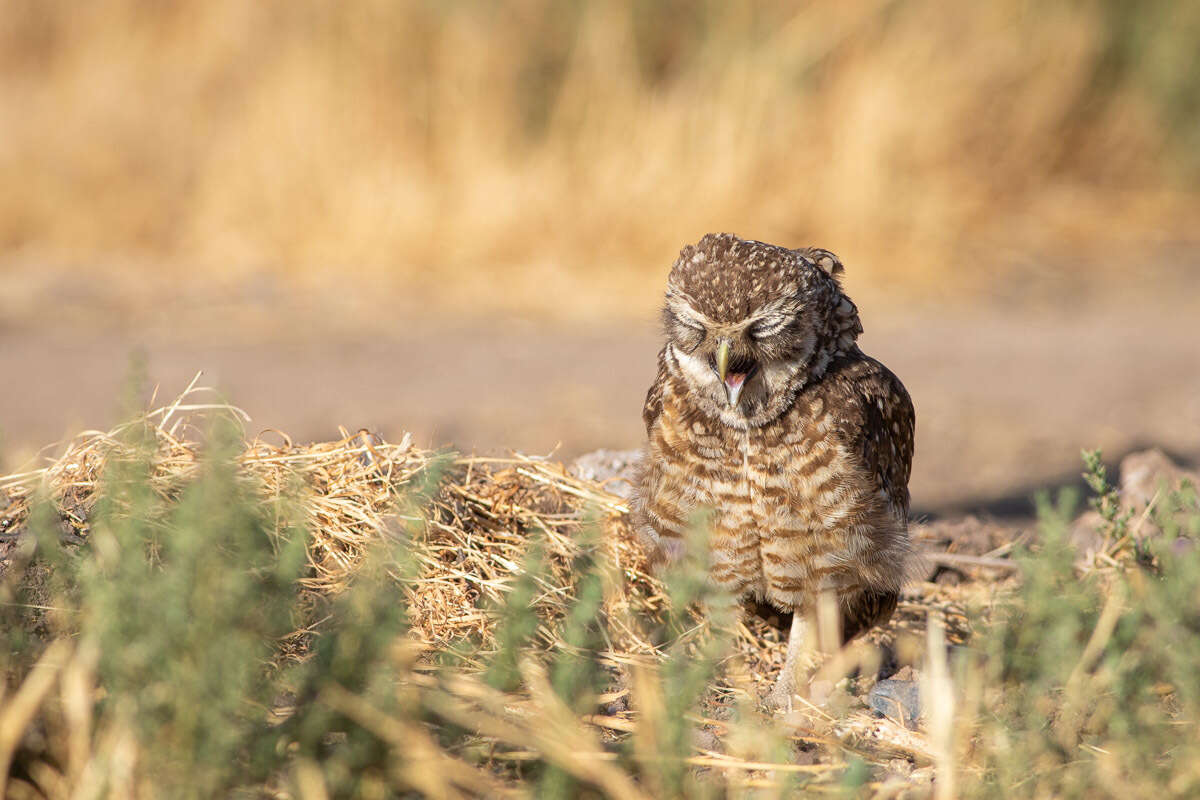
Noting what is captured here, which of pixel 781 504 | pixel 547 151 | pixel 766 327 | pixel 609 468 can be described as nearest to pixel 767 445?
pixel 781 504

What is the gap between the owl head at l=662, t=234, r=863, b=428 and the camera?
3258 mm

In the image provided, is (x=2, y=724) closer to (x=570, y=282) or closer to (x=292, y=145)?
(x=570, y=282)

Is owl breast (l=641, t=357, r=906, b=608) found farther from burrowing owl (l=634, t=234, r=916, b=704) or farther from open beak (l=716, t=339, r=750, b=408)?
open beak (l=716, t=339, r=750, b=408)

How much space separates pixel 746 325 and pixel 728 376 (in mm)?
137

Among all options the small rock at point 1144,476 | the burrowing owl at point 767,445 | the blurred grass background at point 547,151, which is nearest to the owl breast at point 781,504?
the burrowing owl at point 767,445

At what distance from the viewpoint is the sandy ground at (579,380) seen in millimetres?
6625

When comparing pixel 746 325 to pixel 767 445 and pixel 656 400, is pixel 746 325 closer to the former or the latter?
pixel 767 445

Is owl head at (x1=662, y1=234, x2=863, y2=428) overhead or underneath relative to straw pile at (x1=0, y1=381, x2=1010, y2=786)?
overhead

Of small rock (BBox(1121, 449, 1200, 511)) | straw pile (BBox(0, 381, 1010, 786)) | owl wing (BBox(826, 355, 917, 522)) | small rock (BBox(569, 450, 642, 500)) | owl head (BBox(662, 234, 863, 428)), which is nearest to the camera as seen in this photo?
straw pile (BBox(0, 381, 1010, 786))

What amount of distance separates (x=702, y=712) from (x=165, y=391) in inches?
201

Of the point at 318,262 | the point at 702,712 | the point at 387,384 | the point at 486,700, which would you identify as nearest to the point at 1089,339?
the point at 387,384

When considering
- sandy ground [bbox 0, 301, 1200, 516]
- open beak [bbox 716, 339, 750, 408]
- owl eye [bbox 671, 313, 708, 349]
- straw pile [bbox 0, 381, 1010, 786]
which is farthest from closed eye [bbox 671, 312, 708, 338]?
sandy ground [bbox 0, 301, 1200, 516]

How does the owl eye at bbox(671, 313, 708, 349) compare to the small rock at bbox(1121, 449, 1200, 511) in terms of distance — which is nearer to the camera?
the owl eye at bbox(671, 313, 708, 349)

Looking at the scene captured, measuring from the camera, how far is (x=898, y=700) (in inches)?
128
